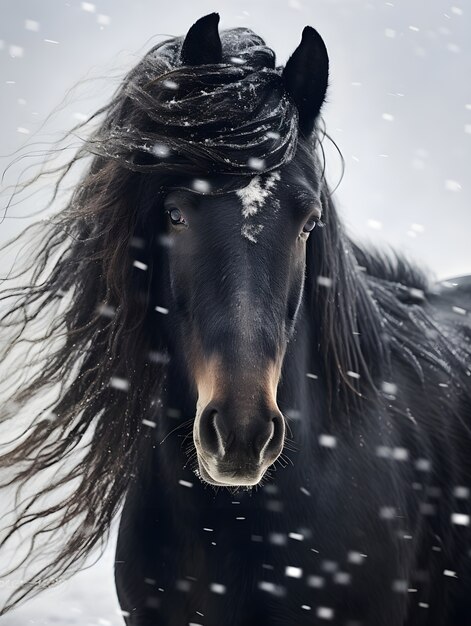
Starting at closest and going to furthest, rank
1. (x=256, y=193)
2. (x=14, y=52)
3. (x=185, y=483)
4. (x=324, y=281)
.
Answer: (x=256, y=193), (x=185, y=483), (x=324, y=281), (x=14, y=52)

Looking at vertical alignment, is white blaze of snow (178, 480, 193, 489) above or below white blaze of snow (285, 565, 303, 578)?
above

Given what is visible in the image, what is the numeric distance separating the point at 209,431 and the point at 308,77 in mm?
1159

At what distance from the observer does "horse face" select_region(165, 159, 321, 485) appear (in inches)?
65.2

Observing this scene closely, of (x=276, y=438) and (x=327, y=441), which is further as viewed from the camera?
(x=327, y=441)

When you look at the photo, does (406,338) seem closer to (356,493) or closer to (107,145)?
(356,493)

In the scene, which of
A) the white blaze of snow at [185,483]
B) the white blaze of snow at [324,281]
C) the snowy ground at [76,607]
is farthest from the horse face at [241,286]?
the snowy ground at [76,607]

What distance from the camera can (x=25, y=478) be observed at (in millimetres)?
2555

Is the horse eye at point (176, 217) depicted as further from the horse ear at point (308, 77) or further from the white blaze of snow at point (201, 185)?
the horse ear at point (308, 77)

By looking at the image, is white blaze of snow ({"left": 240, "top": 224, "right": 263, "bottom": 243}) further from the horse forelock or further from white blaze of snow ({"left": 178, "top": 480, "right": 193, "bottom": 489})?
white blaze of snow ({"left": 178, "top": 480, "right": 193, "bottom": 489})

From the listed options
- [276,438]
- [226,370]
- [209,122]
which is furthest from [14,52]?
[276,438]

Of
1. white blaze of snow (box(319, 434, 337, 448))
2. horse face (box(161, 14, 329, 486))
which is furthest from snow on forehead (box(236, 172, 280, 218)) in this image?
white blaze of snow (box(319, 434, 337, 448))

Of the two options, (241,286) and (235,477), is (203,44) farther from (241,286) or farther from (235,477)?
(235,477)

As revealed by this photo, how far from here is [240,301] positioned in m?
1.80

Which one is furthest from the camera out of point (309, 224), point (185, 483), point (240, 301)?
point (185, 483)
